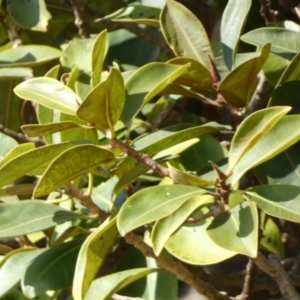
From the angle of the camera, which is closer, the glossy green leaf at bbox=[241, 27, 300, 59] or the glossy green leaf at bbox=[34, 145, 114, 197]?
the glossy green leaf at bbox=[34, 145, 114, 197]

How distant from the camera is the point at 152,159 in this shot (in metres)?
0.91

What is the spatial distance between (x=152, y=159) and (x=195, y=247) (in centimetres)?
15

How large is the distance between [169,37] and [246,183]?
0.30m

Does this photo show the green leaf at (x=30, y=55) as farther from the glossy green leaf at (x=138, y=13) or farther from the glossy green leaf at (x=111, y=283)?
the glossy green leaf at (x=111, y=283)

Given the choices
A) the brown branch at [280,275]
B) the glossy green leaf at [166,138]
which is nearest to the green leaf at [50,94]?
the glossy green leaf at [166,138]

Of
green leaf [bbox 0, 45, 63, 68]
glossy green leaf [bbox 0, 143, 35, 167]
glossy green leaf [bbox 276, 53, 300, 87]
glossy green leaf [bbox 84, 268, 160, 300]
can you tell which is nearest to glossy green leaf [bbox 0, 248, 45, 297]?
glossy green leaf [bbox 84, 268, 160, 300]

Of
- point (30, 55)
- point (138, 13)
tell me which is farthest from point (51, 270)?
point (138, 13)

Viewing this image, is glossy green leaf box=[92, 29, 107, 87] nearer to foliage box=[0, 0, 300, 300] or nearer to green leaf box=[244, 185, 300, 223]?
foliage box=[0, 0, 300, 300]

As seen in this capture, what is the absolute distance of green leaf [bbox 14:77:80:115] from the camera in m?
0.90

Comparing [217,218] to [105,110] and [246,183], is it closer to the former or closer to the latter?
[105,110]

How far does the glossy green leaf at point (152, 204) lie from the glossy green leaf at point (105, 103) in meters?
0.10

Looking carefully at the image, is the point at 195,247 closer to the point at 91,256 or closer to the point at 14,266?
the point at 91,256

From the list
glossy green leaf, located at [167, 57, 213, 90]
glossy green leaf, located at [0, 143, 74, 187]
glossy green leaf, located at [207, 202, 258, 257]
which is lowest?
glossy green leaf, located at [207, 202, 258, 257]

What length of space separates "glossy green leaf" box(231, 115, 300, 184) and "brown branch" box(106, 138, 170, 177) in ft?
0.30
